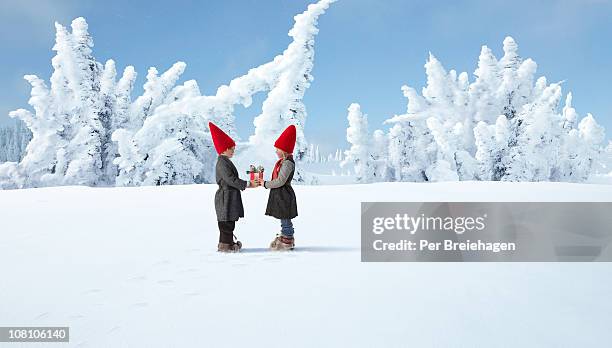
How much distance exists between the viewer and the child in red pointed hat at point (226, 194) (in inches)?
223

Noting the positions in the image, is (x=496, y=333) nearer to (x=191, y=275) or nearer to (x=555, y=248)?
(x=191, y=275)

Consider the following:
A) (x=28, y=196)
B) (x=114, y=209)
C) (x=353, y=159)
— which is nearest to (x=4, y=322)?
(x=114, y=209)

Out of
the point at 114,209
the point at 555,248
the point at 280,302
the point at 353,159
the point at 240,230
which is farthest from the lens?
the point at 353,159

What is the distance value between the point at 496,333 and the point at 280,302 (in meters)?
1.52

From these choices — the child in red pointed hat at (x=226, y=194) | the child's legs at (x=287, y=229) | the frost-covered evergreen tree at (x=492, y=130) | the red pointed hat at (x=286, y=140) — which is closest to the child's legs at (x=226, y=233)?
the child in red pointed hat at (x=226, y=194)

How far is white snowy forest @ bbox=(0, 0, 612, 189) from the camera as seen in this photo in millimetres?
24086

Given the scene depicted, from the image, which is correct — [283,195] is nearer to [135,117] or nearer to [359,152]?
[135,117]

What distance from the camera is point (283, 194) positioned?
19.0 ft

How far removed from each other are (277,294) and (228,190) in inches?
87.2

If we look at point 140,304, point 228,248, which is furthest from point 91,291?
point 228,248

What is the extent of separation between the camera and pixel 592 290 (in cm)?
398

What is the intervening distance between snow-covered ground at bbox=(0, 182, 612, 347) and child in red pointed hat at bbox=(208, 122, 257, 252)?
0.28 m

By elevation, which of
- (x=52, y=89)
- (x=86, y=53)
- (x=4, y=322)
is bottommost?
(x=4, y=322)

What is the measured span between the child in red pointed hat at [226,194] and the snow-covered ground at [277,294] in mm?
283
